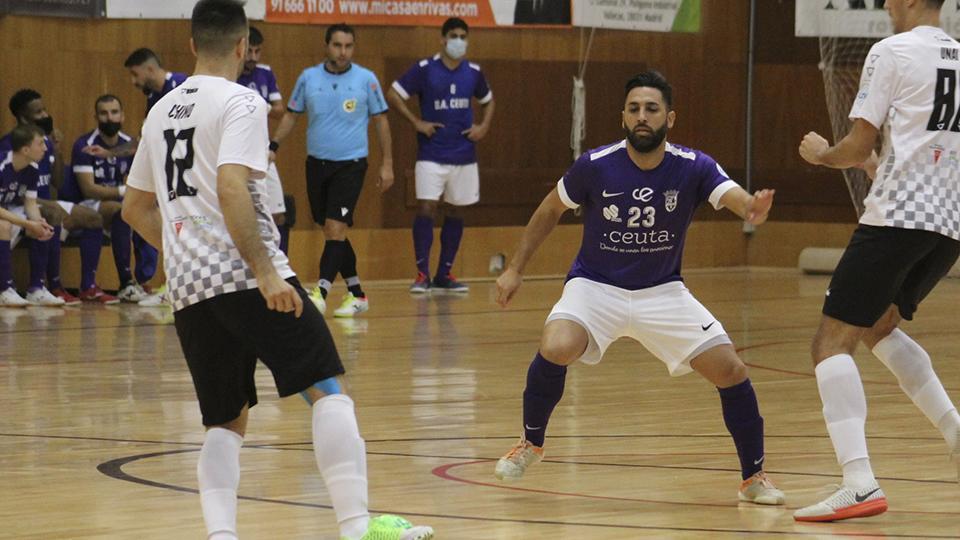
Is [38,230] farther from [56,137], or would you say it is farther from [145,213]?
[145,213]

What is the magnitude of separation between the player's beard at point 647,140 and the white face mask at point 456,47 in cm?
914

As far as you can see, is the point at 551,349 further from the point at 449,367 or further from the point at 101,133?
the point at 101,133

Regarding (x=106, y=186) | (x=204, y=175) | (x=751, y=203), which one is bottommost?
(x=106, y=186)

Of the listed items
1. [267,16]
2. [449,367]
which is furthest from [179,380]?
[267,16]

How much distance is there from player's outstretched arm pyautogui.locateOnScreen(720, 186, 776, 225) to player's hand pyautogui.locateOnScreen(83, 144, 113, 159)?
882 cm

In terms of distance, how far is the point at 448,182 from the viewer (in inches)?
616

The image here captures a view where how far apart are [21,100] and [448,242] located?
385cm

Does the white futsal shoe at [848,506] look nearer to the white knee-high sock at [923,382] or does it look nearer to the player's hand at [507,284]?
the white knee-high sock at [923,382]

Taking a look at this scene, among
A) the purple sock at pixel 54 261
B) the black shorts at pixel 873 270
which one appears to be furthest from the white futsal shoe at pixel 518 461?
the purple sock at pixel 54 261

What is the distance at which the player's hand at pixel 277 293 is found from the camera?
4.68 m

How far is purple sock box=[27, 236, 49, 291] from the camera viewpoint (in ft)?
45.2

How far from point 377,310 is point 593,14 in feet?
17.0

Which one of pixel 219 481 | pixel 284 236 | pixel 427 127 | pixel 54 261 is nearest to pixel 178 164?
pixel 219 481

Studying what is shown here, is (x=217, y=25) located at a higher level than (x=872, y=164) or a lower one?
higher
